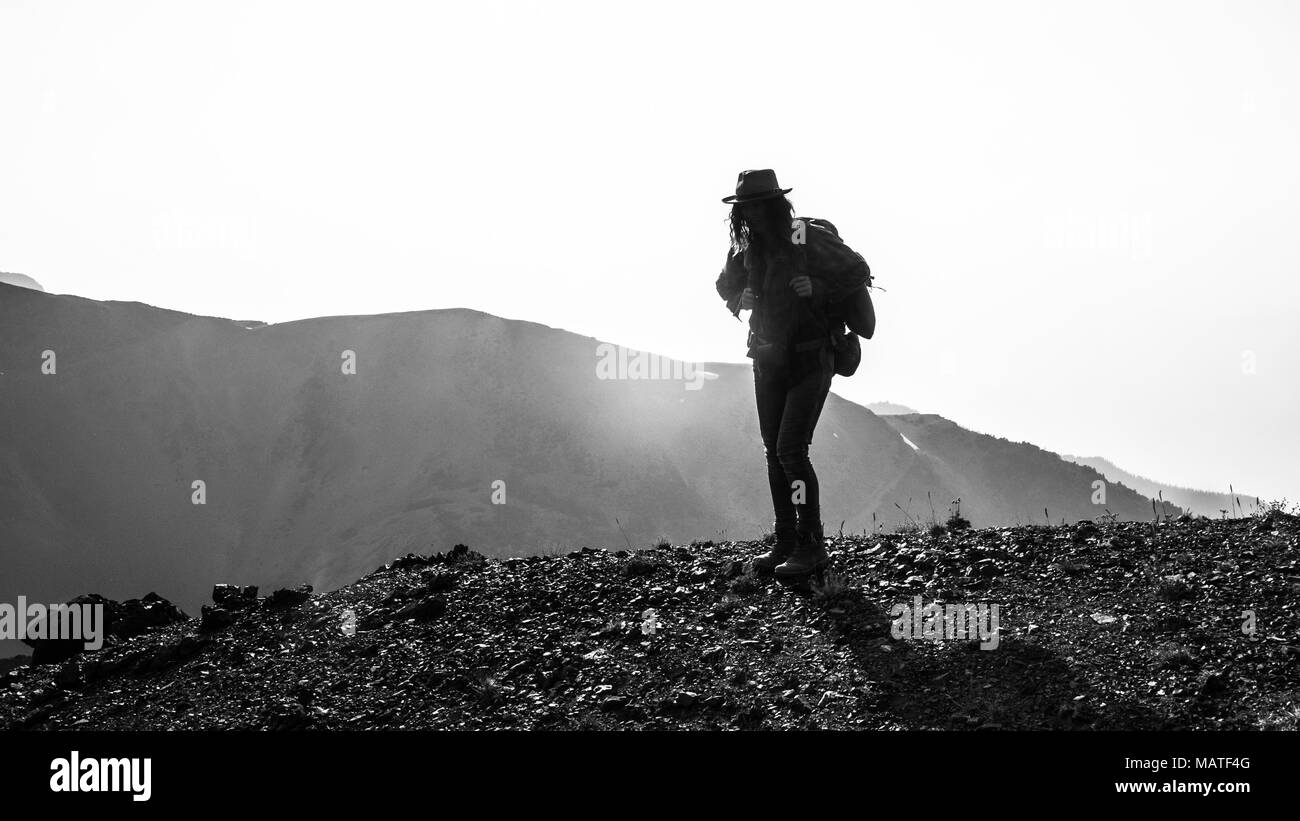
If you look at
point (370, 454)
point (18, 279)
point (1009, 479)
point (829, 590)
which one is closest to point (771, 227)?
point (829, 590)

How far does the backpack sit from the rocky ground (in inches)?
63.9

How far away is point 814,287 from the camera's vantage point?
22.9ft

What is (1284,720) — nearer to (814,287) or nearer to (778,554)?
(778,554)

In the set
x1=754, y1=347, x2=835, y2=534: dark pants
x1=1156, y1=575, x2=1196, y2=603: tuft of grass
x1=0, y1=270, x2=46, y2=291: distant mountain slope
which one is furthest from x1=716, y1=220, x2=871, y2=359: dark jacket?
x1=0, y1=270, x2=46, y2=291: distant mountain slope

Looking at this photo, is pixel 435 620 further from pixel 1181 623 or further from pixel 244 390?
pixel 244 390

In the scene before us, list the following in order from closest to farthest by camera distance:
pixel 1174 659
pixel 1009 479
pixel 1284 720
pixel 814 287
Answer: pixel 1284 720 → pixel 1174 659 → pixel 814 287 → pixel 1009 479

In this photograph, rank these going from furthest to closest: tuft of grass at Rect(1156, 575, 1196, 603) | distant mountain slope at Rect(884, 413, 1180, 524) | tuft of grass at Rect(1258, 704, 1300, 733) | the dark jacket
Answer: distant mountain slope at Rect(884, 413, 1180, 524) → the dark jacket → tuft of grass at Rect(1156, 575, 1196, 603) → tuft of grass at Rect(1258, 704, 1300, 733)

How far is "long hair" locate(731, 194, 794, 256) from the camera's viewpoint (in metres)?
7.13

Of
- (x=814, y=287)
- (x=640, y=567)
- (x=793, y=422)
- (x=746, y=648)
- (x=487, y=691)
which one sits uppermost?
(x=814, y=287)

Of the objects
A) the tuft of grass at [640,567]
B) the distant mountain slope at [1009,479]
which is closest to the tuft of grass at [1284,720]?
the tuft of grass at [640,567]

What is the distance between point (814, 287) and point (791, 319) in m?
0.30

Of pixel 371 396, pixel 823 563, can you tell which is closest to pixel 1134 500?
pixel 371 396

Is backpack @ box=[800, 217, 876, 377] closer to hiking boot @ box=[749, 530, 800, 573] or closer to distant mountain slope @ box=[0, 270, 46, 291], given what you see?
hiking boot @ box=[749, 530, 800, 573]

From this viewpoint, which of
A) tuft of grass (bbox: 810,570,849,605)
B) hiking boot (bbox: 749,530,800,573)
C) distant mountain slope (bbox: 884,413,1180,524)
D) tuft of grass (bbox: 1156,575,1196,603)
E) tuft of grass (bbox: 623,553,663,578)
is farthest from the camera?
distant mountain slope (bbox: 884,413,1180,524)
